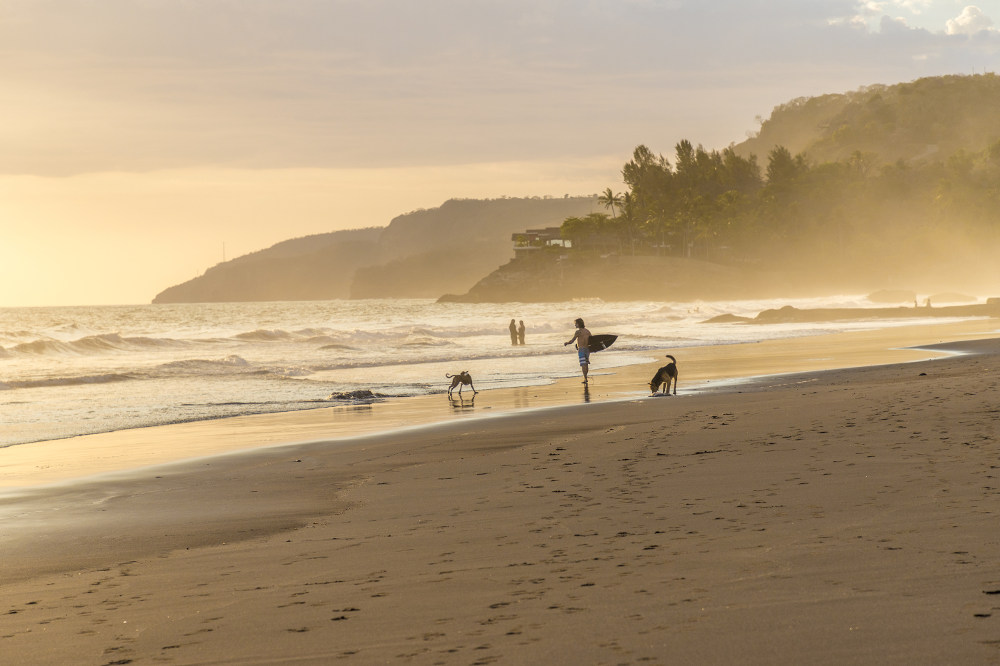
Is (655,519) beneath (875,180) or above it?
beneath

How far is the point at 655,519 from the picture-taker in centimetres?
662

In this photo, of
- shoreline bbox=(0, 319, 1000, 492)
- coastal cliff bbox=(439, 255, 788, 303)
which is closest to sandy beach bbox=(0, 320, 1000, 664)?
shoreline bbox=(0, 319, 1000, 492)

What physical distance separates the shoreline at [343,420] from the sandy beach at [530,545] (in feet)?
0.57

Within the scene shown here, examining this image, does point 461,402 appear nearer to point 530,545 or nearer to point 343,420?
point 343,420

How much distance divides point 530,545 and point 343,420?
10.6 meters

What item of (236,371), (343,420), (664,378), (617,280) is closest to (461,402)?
(343,420)

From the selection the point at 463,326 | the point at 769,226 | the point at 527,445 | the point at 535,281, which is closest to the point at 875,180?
the point at 769,226

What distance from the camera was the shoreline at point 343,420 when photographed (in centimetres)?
1177

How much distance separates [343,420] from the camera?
1620cm

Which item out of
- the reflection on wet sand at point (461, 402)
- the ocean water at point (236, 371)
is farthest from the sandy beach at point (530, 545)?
the ocean water at point (236, 371)

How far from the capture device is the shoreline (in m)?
11.8

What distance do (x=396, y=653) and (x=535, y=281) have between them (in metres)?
173

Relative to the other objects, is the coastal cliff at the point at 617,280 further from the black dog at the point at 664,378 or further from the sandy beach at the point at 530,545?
the sandy beach at the point at 530,545

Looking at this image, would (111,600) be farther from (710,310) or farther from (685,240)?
(685,240)
